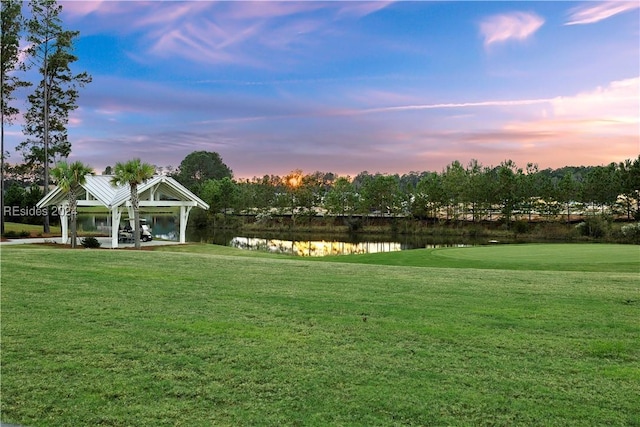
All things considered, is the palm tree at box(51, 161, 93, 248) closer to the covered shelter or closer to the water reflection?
the covered shelter

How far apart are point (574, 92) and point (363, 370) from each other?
79.4 feet

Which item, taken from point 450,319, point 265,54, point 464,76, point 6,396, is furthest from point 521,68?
point 6,396

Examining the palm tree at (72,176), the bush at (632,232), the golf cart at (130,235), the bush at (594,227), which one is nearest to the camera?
the palm tree at (72,176)

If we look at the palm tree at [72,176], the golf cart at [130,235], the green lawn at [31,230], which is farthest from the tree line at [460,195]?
the palm tree at [72,176]

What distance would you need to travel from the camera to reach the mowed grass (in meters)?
3.66

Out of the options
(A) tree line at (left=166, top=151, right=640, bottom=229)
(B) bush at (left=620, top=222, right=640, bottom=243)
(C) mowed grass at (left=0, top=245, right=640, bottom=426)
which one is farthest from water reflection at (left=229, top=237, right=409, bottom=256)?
(C) mowed grass at (left=0, top=245, right=640, bottom=426)

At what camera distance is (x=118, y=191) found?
98.8 ft

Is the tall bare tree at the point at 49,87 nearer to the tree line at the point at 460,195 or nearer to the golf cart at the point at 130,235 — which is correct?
the golf cart at the point at 130,235

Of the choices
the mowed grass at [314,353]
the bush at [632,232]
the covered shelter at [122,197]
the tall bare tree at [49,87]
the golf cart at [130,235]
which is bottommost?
the bush at [632,232]

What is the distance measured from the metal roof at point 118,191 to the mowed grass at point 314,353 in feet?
65.1

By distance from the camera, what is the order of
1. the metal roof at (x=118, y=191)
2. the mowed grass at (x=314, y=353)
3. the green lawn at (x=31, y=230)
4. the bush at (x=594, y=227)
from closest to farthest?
the mowed grass at (x=314, y=353) < the metal roof at (x=118, y=191) < the green lawn at (x=31, y=230) < the bush at (x=594, y=227)

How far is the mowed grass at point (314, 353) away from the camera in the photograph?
3.66m

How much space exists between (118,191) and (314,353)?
92.9 ft

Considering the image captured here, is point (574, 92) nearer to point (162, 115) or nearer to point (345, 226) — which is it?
point (162, 115)
